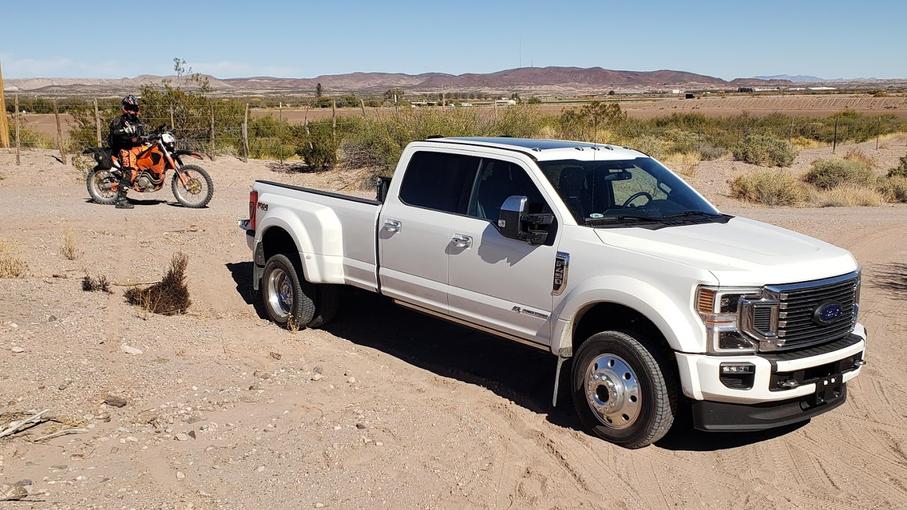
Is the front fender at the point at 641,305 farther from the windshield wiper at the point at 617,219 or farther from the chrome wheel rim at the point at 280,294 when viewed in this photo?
the chrome wheel rim at the point at 280,294

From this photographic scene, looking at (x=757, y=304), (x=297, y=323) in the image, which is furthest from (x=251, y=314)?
(x=757, y=304)

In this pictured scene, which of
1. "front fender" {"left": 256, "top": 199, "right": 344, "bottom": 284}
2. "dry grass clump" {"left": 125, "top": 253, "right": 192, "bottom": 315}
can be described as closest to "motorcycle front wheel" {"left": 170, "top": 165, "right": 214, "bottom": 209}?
"dry grass clump" {"left": 125, "top": 253, "right": 192, "bottom": 315}

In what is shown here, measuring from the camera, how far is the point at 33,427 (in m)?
5.80

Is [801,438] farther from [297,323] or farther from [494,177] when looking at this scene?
[297,323]

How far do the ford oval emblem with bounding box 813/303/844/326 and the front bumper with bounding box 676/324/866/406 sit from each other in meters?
0.21

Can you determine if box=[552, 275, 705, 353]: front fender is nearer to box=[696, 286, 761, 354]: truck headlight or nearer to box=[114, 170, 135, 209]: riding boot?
box=[696, 286, 761, 354]: truck headlight

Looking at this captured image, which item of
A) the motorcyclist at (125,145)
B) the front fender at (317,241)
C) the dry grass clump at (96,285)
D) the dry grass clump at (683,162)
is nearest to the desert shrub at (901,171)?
the dry grass clump at (683,162)

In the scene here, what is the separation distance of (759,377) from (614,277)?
1.10 m

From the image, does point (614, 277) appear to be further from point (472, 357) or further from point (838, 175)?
point (838, 175)

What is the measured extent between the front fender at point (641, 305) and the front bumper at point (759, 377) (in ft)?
0.41

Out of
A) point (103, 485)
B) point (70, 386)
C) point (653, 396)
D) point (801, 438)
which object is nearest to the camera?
point (103, 485)

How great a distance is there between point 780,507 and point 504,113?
19.4 meters

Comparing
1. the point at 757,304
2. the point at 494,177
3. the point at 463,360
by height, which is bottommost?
the point at 463,360

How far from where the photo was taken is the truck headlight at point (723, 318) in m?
5.32
